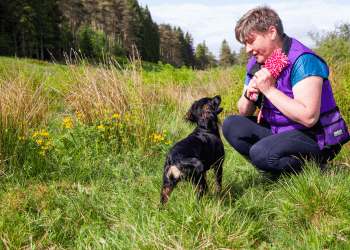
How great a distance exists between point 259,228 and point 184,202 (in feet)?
1.87

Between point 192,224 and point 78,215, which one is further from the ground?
point 192,224

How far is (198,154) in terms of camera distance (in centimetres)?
208

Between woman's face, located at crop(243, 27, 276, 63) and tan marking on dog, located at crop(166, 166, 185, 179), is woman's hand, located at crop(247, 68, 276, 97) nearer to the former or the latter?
woman's face, located at crop(243, 27, 276, 63)

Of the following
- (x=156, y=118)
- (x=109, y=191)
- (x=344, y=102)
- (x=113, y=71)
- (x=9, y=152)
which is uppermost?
(x=113, y=71)

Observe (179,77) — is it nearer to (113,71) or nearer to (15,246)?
(113,71)

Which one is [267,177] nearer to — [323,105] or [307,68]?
[323,105]

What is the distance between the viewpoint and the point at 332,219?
4.91ft

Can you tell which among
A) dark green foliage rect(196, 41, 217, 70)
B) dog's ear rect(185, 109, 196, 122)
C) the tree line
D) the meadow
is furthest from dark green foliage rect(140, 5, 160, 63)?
dog's ear rect(185, 109, 196, 122)

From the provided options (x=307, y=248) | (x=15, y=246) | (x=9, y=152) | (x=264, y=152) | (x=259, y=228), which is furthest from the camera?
(x=9, y=152)

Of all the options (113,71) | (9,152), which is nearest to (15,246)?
(9,152)

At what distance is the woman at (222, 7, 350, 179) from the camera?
1.86m

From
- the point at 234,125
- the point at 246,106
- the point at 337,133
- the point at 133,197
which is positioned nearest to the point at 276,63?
the point at 246,106

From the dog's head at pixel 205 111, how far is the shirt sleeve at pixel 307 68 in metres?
0.91

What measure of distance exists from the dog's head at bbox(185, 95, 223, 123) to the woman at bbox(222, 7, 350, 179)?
1.42ft
